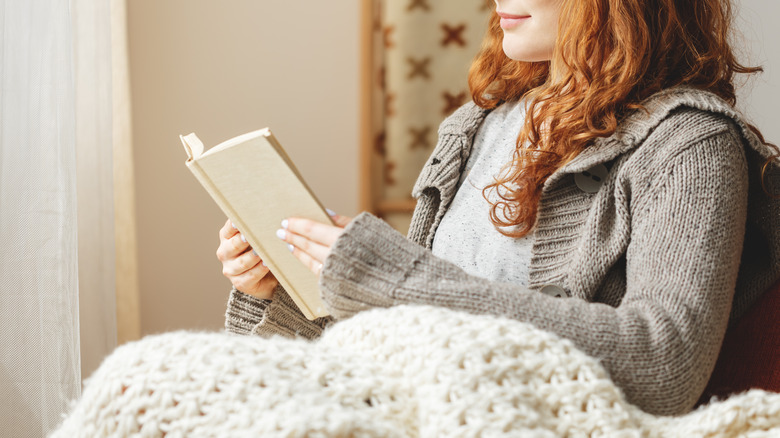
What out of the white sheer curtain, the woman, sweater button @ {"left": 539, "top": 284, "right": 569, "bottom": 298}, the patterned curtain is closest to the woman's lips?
the woman

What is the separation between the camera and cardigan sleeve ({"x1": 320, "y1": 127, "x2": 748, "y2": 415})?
662 mm

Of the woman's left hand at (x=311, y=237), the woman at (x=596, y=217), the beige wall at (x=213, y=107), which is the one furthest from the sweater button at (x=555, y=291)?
the beige wall at (x=213, y=107)

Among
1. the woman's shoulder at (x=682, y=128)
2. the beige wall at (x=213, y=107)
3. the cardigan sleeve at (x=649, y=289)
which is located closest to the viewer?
the cardigan sleeve at (x=649, y=289)

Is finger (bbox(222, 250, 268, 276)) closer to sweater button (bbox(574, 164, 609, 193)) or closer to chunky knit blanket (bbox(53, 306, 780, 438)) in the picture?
chunky knit blanket (bbox(53, 306, 780, 438))

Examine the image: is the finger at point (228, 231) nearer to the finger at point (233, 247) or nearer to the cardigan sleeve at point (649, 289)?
the finger at point (233, 247)

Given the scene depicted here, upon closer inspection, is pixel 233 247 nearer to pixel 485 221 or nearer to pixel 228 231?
pixel 228 231

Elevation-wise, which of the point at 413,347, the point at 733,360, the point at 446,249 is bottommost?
the point at 733,360

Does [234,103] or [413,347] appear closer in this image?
[413,347]

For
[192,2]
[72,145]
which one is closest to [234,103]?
[192,2]

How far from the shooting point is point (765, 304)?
818 mm

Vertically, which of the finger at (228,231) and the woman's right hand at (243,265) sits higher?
the finger at (228,231)

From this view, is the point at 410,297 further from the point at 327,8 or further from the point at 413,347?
the point at 327,8

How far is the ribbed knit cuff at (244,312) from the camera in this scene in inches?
39.3

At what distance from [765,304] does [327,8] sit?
5.01 ft
